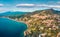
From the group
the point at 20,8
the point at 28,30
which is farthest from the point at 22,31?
the point at 20,8

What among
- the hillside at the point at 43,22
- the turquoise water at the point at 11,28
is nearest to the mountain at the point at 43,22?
the hillside at the point at 43,22

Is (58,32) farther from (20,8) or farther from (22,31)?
(20,8)

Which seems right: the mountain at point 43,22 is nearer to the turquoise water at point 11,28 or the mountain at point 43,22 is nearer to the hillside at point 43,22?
the hillside at point 43,22

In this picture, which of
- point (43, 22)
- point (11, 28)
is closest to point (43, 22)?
point (43, 22)

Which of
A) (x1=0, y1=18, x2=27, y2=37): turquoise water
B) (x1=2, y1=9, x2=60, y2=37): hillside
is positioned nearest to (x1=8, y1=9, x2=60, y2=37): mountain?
(x1=2, y1=9, x2=60, y2=37): hillside

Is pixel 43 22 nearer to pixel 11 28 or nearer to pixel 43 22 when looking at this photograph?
pixel 43 22
